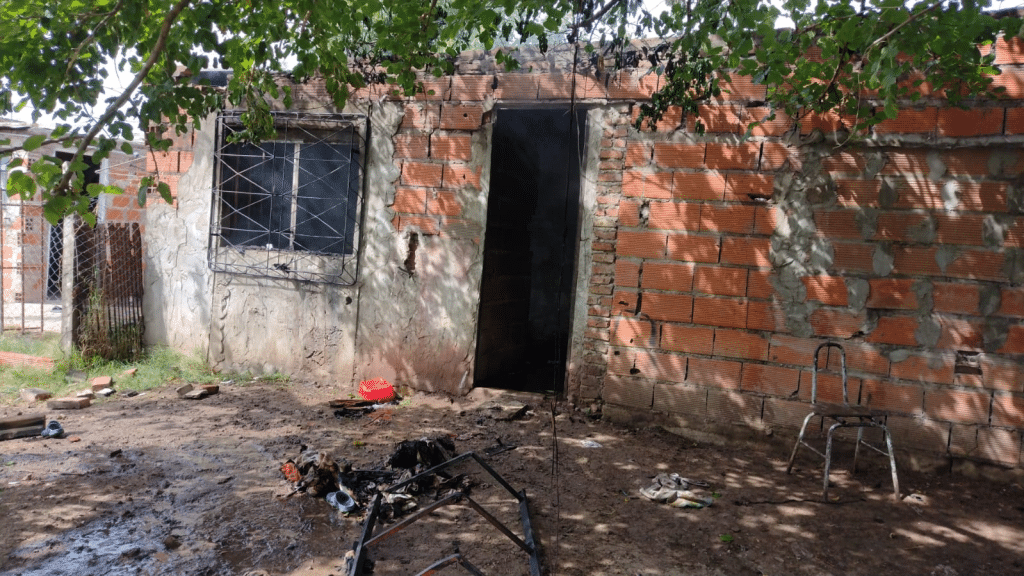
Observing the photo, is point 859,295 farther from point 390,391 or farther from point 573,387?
point 390,391

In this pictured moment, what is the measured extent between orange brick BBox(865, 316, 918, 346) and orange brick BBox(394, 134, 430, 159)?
3616mm

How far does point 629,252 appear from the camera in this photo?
4.97 m

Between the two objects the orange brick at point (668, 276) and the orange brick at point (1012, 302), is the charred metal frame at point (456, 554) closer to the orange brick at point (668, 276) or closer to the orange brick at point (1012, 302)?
the orange brick at point (668, 276)

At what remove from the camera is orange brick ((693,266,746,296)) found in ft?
15.3

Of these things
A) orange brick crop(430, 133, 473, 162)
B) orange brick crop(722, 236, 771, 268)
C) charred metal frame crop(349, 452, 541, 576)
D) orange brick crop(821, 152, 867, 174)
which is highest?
orange brick crop(430, 133, 473, 162)

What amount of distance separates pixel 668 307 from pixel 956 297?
177 cm

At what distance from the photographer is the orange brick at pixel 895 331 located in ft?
14.1

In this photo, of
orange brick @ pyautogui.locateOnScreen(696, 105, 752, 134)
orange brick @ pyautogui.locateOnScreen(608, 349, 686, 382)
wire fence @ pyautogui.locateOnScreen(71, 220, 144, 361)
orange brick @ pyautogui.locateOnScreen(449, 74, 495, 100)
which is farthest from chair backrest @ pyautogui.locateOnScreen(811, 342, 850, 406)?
wire fence @ pyautogui.locateOnScreen(71, 220, 144, 361)

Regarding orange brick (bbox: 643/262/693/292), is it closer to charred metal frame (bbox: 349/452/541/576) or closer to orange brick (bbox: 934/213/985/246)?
orange brick (bbox: 934/213/985/246)

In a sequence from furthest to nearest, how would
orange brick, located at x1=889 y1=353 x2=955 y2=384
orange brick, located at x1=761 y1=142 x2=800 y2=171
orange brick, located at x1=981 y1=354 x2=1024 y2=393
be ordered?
orange brick, located at x1=761 y1=142 x2=800 y2=171, orange brick, located at x1=889 y1=353 x2=955 y2=384, orange brick, located at x1=981 y1=354 x2=1024 y2=393

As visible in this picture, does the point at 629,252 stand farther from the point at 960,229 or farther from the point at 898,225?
the point at 960,229

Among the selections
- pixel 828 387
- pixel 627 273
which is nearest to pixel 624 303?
pixel 627 273

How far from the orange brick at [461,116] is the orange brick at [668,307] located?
196 cm

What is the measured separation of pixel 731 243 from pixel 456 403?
2.49 m
